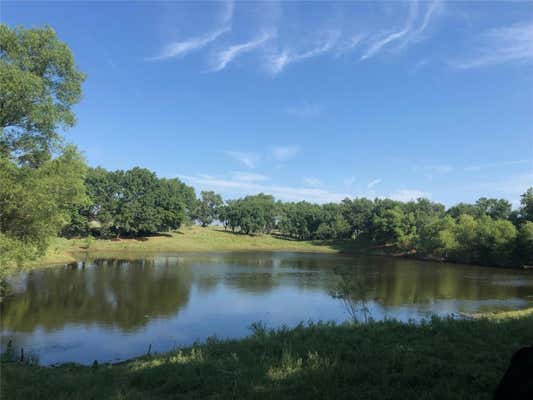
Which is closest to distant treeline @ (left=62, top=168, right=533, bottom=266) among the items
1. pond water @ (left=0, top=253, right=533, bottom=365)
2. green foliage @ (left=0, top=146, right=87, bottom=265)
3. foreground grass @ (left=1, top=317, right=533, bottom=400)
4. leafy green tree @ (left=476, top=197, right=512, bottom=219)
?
leafy green tree @ (left=476, top=197, right=512, bottom=219)

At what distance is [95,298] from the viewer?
2672cm

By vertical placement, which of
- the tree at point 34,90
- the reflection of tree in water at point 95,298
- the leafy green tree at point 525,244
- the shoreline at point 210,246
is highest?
the tree at point 34,90

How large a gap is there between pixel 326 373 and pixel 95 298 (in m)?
25.1

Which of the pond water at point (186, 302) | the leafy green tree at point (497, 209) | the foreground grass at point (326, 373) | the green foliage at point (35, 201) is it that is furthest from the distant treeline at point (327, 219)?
the foreground grass at point (326, 373)

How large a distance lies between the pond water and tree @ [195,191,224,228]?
74475 mm

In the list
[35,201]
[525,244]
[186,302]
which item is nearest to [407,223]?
[525,244]

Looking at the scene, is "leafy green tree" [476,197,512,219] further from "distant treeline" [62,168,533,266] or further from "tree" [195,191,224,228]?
"tree" [195,191,224,228]

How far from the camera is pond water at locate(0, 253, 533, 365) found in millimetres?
17594

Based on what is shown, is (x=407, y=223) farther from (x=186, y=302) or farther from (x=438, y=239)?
(x=186, y=302)

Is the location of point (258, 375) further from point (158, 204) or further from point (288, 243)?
point (288, 243)

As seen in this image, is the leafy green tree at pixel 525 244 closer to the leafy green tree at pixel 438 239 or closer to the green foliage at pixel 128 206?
the leafy green tree at pixel 438 239

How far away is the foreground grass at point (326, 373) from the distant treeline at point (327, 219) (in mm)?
42363

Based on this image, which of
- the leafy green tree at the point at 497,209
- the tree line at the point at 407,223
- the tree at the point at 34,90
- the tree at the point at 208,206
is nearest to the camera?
the tree at the point at 34,90

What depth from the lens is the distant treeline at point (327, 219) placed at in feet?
214
